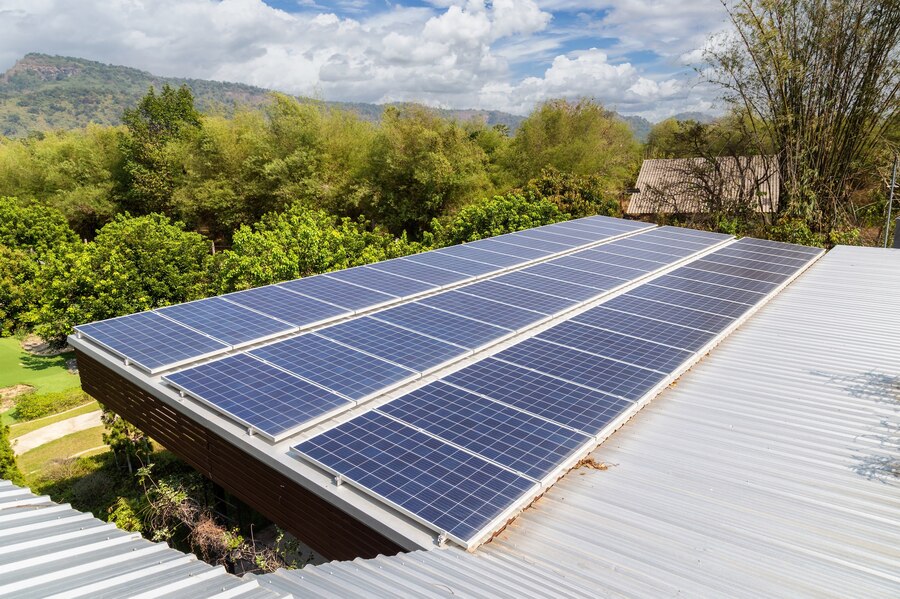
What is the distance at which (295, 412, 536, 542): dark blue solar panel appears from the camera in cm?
604

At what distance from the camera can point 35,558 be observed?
4023 mm

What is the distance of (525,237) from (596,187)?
1367 cm

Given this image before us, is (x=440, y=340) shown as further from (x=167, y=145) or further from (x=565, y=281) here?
(x=167, y=145)

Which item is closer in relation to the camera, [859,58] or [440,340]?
[440,340]

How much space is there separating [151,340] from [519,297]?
27.5 feet

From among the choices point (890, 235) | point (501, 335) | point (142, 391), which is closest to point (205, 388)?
point (142, 391)

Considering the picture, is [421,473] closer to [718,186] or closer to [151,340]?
[151,340]

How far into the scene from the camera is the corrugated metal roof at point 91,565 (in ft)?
11.9

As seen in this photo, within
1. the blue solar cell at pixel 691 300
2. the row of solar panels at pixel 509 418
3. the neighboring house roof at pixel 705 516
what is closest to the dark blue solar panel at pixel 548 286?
the row of solar panels at pixel 509 418

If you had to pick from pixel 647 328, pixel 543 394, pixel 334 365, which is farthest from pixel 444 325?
pixel 647 328

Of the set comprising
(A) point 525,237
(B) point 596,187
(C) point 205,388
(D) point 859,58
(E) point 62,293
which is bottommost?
(E) point 62,293

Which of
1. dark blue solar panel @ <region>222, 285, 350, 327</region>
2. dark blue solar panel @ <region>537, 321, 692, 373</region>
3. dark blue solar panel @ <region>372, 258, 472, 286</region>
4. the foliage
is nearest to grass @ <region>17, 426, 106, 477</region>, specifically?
the foliage

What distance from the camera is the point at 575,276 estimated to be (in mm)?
15367

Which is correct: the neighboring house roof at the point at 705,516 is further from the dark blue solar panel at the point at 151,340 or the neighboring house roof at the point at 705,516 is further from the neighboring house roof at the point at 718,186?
the neighboring house roof at the point at 718,186
